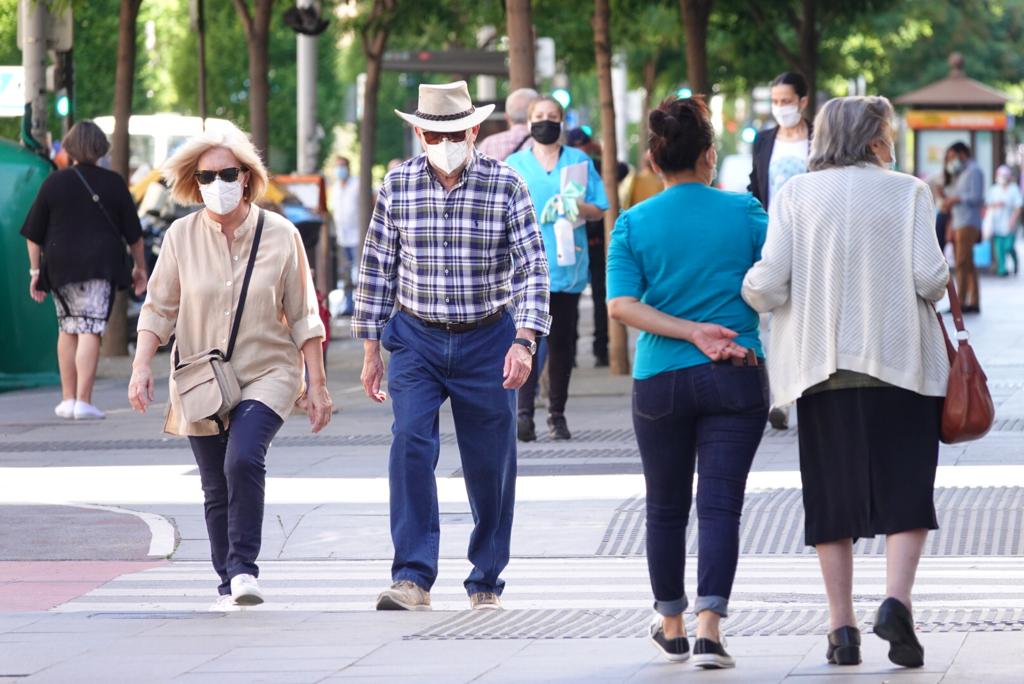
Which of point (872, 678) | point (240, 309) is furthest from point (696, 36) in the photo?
point (872, 678)

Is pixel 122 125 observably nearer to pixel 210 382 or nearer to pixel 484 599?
pixel 210 382

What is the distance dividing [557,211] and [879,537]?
3.19 metres

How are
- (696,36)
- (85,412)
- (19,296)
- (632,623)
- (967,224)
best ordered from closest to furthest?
(632,623) → (85,412) → (19,296) → (696,36) → (967,224)

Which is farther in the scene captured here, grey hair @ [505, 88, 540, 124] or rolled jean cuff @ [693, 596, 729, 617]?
grey hair @ [505, 88, 540, 124]

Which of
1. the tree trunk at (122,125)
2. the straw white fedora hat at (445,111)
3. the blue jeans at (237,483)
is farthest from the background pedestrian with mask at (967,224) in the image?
the blue jeans at (237,483)

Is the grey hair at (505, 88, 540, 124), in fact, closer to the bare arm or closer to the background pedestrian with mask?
the bare arm

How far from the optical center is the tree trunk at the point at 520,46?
14047 mm

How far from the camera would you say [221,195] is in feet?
23.5

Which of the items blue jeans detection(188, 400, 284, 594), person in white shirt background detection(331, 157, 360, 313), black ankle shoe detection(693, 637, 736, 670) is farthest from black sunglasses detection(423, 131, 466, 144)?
person in white shirt background detection(331, 157, 360, 313)

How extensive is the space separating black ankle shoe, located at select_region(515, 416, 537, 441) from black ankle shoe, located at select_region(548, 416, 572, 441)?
12 cm

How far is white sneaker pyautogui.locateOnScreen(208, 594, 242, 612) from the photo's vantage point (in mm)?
Result: 7203

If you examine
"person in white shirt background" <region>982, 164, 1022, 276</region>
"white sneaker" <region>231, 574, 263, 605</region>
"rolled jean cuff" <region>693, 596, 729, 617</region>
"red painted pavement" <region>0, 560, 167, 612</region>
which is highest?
"rolled jean cuff" <region>693, 596, 729, 617</region>

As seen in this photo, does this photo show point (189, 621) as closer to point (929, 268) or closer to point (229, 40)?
point (929, 268)

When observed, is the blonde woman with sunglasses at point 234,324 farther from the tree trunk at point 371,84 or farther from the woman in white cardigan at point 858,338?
the tree trunk at point 371,84
